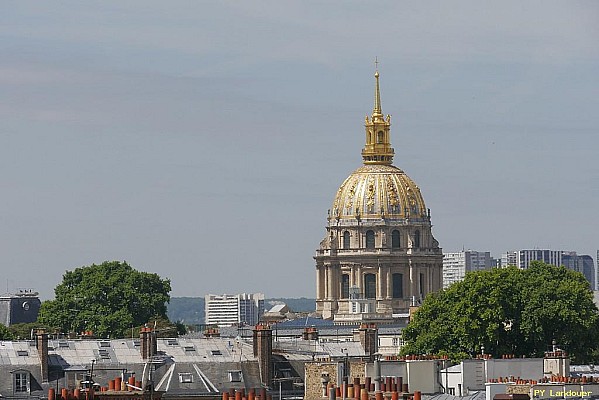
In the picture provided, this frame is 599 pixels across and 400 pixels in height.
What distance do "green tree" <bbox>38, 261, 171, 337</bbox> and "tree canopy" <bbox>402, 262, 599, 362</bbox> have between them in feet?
76.5

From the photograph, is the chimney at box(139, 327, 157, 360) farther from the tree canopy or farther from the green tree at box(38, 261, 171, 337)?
the green tree at box(38, 261, 171, 337)

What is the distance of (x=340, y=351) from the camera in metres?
136

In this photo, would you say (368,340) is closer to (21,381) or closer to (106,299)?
(21,381)

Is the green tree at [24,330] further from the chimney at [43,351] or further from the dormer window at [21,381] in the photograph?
the dormer window at [21,381]

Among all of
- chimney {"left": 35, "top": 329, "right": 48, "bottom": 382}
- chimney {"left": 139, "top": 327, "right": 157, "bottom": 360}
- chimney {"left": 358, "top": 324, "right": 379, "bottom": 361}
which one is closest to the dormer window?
chimney {"left": 35, "top": 329, "right": 48, "bottom": 382}

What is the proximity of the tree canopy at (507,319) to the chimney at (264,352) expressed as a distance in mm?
26985

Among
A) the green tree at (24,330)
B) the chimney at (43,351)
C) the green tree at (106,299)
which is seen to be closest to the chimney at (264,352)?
the chimney at (43,351)

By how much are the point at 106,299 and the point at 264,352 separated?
250ft

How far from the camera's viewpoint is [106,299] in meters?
186

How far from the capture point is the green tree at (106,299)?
178m

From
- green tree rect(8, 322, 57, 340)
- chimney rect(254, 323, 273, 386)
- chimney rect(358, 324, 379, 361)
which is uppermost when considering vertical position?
green tree rect(8, 322, 57, 340)

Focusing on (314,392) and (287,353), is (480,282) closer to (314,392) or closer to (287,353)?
(287,353)

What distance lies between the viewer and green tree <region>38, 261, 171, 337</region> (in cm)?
17762

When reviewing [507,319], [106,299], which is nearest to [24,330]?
[106,299]
